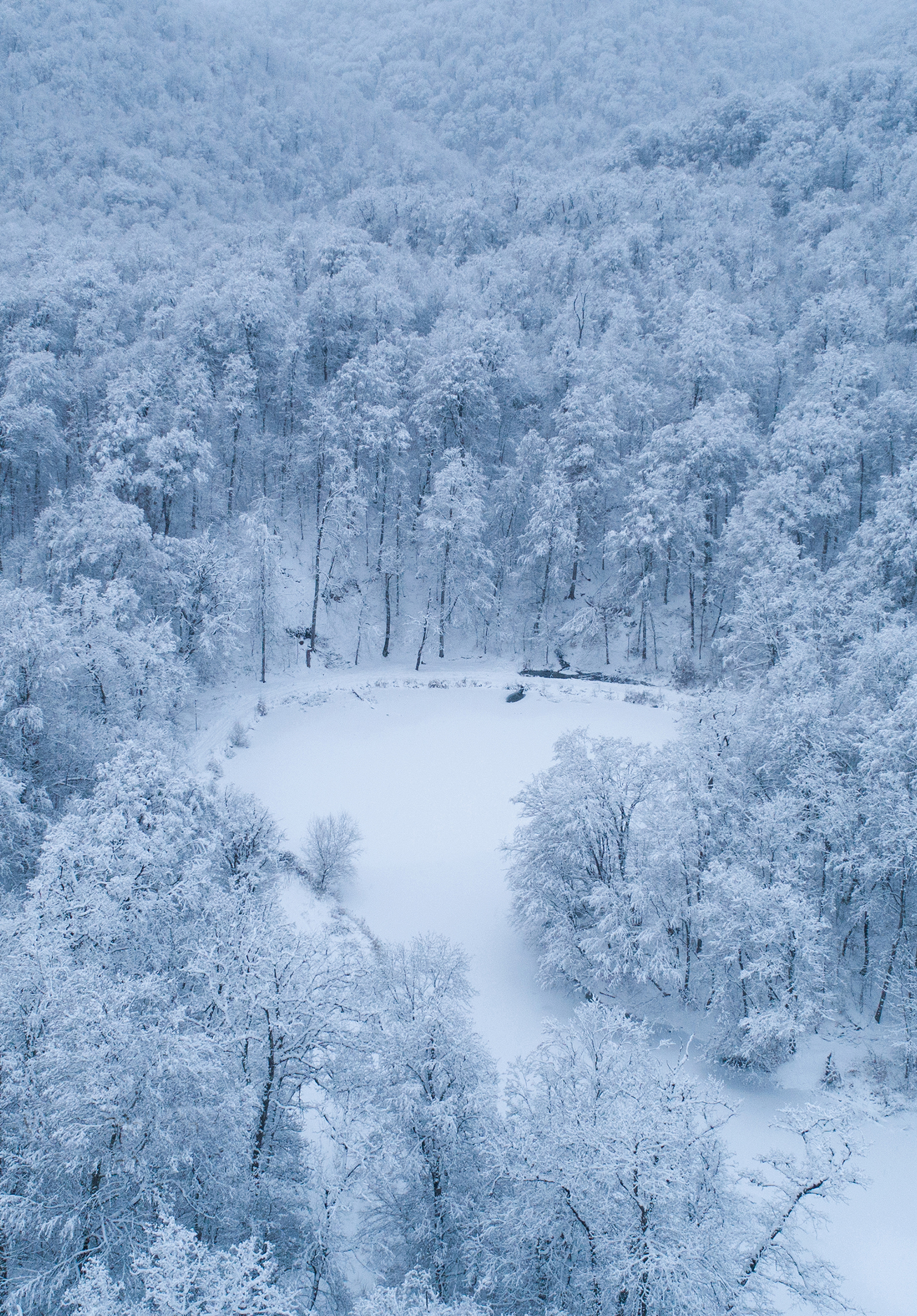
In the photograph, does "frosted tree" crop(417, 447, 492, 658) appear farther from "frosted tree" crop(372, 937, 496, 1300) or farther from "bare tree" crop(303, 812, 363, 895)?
"frosted tree" crop(372, 937, 496, 1300)

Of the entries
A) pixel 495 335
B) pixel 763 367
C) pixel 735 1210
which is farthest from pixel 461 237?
pixel 735 1210

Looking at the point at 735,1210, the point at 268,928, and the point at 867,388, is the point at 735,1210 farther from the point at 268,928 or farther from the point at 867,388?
the point at 867,388

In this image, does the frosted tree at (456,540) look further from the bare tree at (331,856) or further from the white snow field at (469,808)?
the bare tree at (331,856)

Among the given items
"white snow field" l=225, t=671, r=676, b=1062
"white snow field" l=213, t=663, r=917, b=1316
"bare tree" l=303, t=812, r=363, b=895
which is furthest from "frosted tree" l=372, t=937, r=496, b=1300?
"bare tree" l=303, t=812, r=363, b=895

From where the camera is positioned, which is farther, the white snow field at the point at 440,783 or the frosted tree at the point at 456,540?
the frosted tree at the point at 456,540

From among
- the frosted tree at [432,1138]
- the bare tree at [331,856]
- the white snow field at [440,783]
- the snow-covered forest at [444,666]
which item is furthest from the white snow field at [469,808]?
the frosted tree at [432,1138]

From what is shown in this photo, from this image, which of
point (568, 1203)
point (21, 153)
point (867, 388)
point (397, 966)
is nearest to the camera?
point (568, 1203)
